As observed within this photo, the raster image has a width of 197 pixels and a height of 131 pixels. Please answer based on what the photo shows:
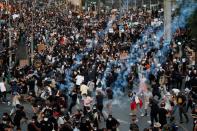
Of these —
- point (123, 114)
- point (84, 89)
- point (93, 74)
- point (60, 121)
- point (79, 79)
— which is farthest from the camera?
point (93, 74)

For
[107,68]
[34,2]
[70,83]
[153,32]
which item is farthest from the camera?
[34,2]

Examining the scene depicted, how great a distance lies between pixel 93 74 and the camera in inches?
1073

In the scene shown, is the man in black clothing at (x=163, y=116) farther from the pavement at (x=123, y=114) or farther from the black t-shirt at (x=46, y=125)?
the black t-shirt at (x=46, y=125)

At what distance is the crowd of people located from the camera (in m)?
19.4

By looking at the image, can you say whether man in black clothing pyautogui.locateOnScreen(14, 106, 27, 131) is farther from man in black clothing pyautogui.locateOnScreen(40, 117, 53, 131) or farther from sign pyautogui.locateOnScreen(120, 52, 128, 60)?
sign pyautogui.locateOnScreen(120, 52, 128, 60)

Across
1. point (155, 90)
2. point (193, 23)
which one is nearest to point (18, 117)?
point (155, 90)

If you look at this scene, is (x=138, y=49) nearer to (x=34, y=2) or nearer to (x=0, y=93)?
(x=0, y=93)

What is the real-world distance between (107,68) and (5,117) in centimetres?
1098

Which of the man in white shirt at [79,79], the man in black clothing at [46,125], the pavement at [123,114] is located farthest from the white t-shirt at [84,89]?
the man in black clothing at [46,125]

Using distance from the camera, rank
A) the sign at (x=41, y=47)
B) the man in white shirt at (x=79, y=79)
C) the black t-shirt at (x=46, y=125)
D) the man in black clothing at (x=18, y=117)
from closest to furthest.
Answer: the black t-shirt at (x=46, y=125) → the man in black clothing at (x=18, y=117) → the man in white shirt at (x=79, y=79) → the sign at (x=41, y=47)

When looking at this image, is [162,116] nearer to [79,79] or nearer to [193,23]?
[79,79]

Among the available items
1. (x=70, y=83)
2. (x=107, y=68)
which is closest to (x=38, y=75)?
(x=70, y=83)

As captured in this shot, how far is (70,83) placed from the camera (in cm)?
2636

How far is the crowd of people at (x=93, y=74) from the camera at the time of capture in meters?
19.4
